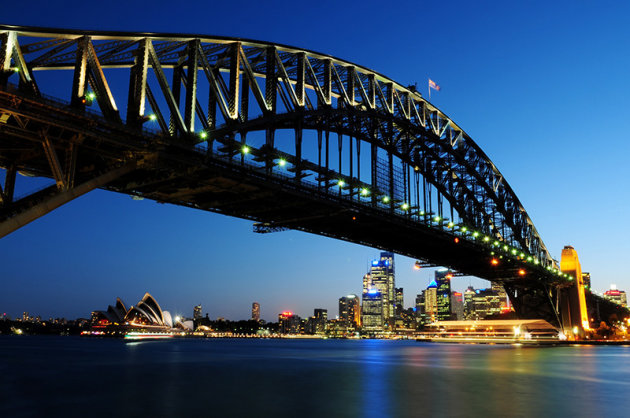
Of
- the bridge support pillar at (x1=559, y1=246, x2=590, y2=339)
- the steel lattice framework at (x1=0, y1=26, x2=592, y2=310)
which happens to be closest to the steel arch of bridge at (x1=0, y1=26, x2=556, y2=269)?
the steel lattice framework at (x1=0, y1=26, x2=592, y2=310)

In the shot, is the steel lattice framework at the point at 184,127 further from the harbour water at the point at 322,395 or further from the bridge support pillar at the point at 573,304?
the bridge support pillar at the point at 573,304

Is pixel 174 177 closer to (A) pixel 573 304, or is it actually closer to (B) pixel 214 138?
(B) pixel 214 138

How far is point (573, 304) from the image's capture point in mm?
106250

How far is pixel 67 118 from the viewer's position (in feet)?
93.0

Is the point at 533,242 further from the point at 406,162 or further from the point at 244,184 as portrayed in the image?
the point at 244,184

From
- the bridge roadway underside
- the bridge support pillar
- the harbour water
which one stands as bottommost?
the harbour water

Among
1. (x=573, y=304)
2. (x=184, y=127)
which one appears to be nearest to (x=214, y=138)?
(x=184, y=127)

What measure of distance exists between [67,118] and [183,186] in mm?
12607

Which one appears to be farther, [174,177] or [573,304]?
[573,304]

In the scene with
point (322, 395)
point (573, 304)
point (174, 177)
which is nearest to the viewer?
point (322, 395)

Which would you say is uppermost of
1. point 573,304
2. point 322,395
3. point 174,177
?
point 174,177

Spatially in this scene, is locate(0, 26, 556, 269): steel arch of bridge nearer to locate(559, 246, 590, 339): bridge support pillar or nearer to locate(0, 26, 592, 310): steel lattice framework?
locate(0, 26, 592, 310): steel lattice framework

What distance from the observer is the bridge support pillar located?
10497cm

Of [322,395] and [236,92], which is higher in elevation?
[236,92]
